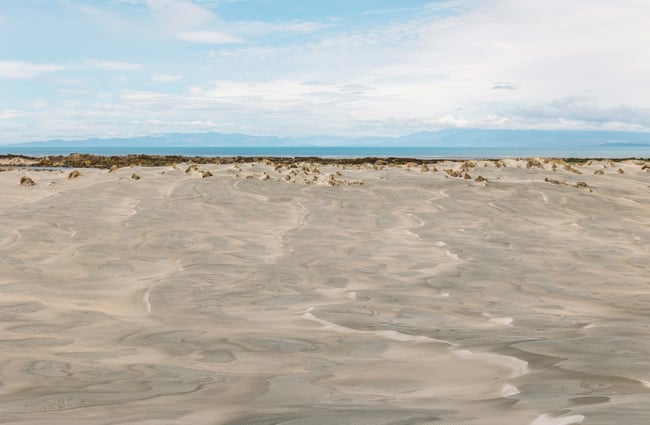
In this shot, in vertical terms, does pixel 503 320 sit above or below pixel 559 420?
below

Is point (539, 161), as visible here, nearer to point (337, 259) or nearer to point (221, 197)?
point (221, 197)

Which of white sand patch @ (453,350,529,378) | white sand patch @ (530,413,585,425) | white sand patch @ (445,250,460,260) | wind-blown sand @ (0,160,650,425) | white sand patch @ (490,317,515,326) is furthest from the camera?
white sand patch @ (445,250,460,260)

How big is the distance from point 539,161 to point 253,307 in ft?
59.6

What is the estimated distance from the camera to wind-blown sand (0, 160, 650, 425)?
2.87m

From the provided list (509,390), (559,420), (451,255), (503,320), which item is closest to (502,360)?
(509,390)

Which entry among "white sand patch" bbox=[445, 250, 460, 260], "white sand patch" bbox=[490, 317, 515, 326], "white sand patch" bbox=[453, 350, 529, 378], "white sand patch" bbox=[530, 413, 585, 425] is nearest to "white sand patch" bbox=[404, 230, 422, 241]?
"white sand patch" bbox=[445, 250, 460, 260]

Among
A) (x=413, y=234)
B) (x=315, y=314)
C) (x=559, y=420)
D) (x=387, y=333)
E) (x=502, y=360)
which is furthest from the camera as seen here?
(x=413, y=234)

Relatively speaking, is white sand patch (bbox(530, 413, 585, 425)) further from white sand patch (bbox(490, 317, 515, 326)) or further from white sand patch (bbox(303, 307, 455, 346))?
white sand patch (bbox(490, 317, 515, 326))

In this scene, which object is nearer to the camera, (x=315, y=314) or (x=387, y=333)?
(x=387, y=333)

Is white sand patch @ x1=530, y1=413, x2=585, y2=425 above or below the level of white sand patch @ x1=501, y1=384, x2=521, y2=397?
above

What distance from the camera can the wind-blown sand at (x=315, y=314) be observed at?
9.41 feet

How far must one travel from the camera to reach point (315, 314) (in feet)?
16.1

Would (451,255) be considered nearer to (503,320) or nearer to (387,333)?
(503,320)

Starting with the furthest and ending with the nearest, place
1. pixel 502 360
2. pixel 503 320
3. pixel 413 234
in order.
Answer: pixel 413 234
pixel 503 320
pixel 502 360
